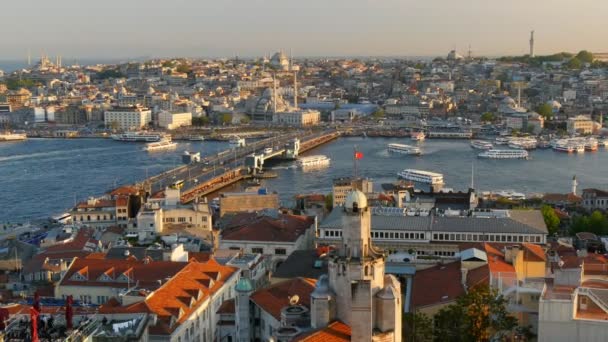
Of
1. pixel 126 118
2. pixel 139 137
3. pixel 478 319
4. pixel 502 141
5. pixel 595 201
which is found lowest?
pixel 139 137

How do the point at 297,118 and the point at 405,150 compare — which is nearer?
the point at 405,150

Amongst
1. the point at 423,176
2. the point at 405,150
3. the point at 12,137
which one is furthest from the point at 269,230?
the point at 12,137

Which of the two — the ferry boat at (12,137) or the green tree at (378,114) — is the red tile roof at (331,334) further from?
the green tree at (378,114)

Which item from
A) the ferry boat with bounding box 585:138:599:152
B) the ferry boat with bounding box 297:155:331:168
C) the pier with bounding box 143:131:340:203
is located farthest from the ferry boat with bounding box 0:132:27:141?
the ferry boat with bounding box 585:138:599:152

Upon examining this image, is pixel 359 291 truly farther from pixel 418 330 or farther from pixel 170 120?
pixel 170 120

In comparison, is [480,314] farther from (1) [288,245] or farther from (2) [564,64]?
(2) [564,64]

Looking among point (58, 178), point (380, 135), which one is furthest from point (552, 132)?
point (58, 178)

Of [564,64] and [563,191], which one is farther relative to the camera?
[564,64]

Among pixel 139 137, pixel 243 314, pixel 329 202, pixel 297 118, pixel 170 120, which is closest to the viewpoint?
pixel 243 314
